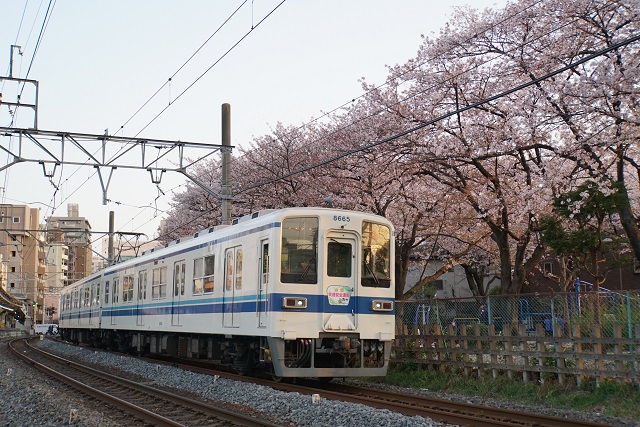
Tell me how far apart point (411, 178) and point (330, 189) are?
109 inches

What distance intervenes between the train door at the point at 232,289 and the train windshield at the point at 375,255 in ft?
7.37

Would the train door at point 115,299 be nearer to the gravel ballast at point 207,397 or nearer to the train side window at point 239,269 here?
the gravel ballast at point 207,397

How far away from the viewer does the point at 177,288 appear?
639 inches

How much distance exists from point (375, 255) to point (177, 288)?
223 inches

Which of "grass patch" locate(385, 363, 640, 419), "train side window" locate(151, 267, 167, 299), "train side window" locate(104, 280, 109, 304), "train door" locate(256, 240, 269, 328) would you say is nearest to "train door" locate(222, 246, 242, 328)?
"train door" locate(256, 240, 269, 328)

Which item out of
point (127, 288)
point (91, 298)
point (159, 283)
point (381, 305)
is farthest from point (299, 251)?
point (91, 298)

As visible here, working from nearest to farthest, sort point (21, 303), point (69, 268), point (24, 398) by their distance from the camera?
point (24, 398) < point (21, 303) < point (69, 268)

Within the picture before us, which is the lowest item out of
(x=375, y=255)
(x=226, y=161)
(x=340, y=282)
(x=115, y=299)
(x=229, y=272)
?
(x=115, y=299)

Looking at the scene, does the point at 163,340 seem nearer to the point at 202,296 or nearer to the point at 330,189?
the point at 202,296

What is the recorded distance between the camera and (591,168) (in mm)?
15570

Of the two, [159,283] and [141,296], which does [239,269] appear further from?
[141,296]

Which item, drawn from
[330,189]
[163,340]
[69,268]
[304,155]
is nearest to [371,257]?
[163,340]

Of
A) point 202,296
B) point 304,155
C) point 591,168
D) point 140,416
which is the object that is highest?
point 304,155

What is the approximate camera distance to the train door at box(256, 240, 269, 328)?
11.6m
